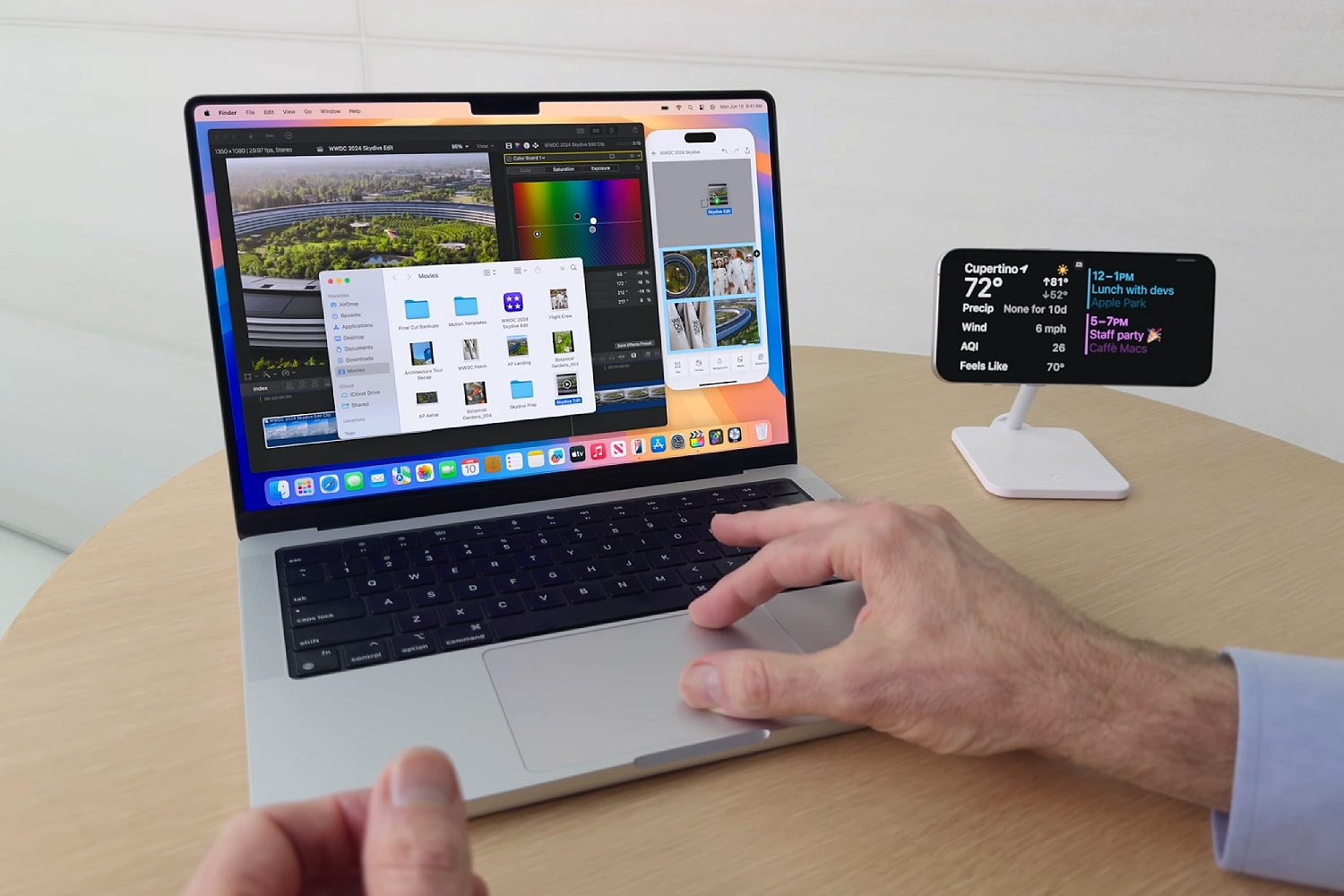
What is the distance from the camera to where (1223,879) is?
538 mm

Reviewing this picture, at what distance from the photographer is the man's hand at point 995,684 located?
1.88ft

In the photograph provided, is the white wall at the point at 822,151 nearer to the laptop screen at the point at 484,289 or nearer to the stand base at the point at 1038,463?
the stand base at the point at 1038,463

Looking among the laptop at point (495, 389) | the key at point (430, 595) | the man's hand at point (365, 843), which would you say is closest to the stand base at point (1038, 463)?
the laptop at point (495, 389)

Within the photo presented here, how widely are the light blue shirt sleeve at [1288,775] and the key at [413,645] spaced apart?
48 cm

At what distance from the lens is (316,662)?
654 mm

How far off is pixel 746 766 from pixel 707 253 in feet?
1.66

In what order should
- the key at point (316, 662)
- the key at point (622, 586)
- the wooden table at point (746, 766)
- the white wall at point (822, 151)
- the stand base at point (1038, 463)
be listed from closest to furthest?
1. the wooden table at point (746, 766)
2. the key at point (316, 662)
3. the key at point (622, 586)
4. the stand base at point (1038, 463)
5. the white wall at point (822, 151)

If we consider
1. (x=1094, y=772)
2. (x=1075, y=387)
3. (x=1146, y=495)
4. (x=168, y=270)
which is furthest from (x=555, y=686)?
(x=168, y=270)

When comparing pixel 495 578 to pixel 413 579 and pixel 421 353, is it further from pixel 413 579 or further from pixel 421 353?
pixel 421 353

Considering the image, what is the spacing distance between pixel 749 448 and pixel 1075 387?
0.53 m

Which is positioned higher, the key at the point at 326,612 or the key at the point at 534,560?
the key at the point at 534,560

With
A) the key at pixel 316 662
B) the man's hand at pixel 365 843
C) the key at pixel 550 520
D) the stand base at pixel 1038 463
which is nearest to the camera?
the man's hand at pixel 365 843

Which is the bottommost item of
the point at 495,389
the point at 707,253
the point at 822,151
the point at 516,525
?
the point at 516,525

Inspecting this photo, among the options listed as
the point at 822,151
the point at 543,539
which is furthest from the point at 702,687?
the point at 822,151
